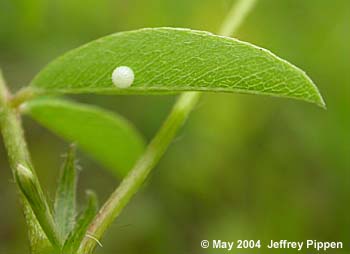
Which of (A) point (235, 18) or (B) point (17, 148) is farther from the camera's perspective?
(A) point (235, 18)

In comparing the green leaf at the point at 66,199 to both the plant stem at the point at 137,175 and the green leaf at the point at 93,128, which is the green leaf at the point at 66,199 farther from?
the green leaf at the point at 93,128

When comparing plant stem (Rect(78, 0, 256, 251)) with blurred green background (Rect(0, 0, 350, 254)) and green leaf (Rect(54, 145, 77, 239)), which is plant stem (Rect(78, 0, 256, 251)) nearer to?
green leaf (Rect(54, 145, 77, 239))

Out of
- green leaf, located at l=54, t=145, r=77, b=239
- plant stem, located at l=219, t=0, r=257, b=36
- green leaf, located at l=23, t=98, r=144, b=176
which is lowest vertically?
green leaf, located at l=54, t=145, r=77, b=239

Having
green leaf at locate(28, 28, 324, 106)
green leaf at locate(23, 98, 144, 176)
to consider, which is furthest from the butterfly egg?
green leaf at locate(23, 98, 144, 176)

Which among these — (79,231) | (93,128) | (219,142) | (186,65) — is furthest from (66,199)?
(219,142)

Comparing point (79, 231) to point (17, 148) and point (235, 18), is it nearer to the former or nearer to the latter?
point (17, 148)
